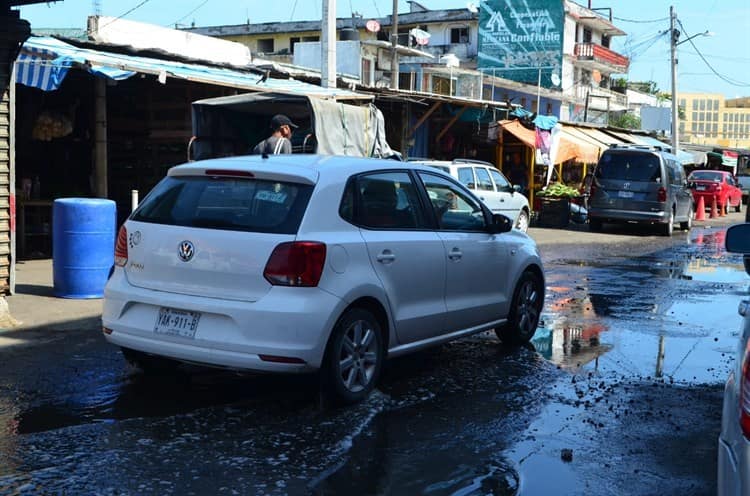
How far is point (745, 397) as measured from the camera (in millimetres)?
2715

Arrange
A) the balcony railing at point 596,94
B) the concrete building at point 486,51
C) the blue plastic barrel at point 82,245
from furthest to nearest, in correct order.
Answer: the balcony railing at point 596,94 → the concrete building at point 486,51 → the blue plastic barrel at point 82,245

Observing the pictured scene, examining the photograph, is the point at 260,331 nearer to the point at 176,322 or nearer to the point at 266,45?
the point at 176,322

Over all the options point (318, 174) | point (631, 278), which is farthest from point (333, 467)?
point (631, 278)

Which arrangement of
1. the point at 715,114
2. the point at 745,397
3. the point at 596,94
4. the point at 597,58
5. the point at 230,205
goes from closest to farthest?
1. the point at 745,397
2. the point at 230,205
3. the point at 596,94
4. the point at 597,58
5. the point at 715,114

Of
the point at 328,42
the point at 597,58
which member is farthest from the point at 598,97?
the point at 328,42

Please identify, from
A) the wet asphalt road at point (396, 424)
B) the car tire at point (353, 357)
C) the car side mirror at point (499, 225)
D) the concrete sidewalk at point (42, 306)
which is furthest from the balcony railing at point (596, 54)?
the car tire at point (353, 357)

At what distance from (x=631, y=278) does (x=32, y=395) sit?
10.0 meters

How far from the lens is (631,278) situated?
1363 cm

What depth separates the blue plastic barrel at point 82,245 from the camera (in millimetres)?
9398

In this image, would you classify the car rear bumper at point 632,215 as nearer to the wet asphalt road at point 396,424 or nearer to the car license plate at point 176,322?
the wet asphalt road at point 396,424

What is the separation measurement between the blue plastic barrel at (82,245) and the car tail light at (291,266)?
187 inches

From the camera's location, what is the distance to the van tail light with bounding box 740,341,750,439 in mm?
2652

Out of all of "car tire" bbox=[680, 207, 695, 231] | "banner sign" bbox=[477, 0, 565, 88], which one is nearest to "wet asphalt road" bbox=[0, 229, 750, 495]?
"car tire" bbox=[680, 207, 695, 231]

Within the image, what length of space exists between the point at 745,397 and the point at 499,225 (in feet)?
16.0
